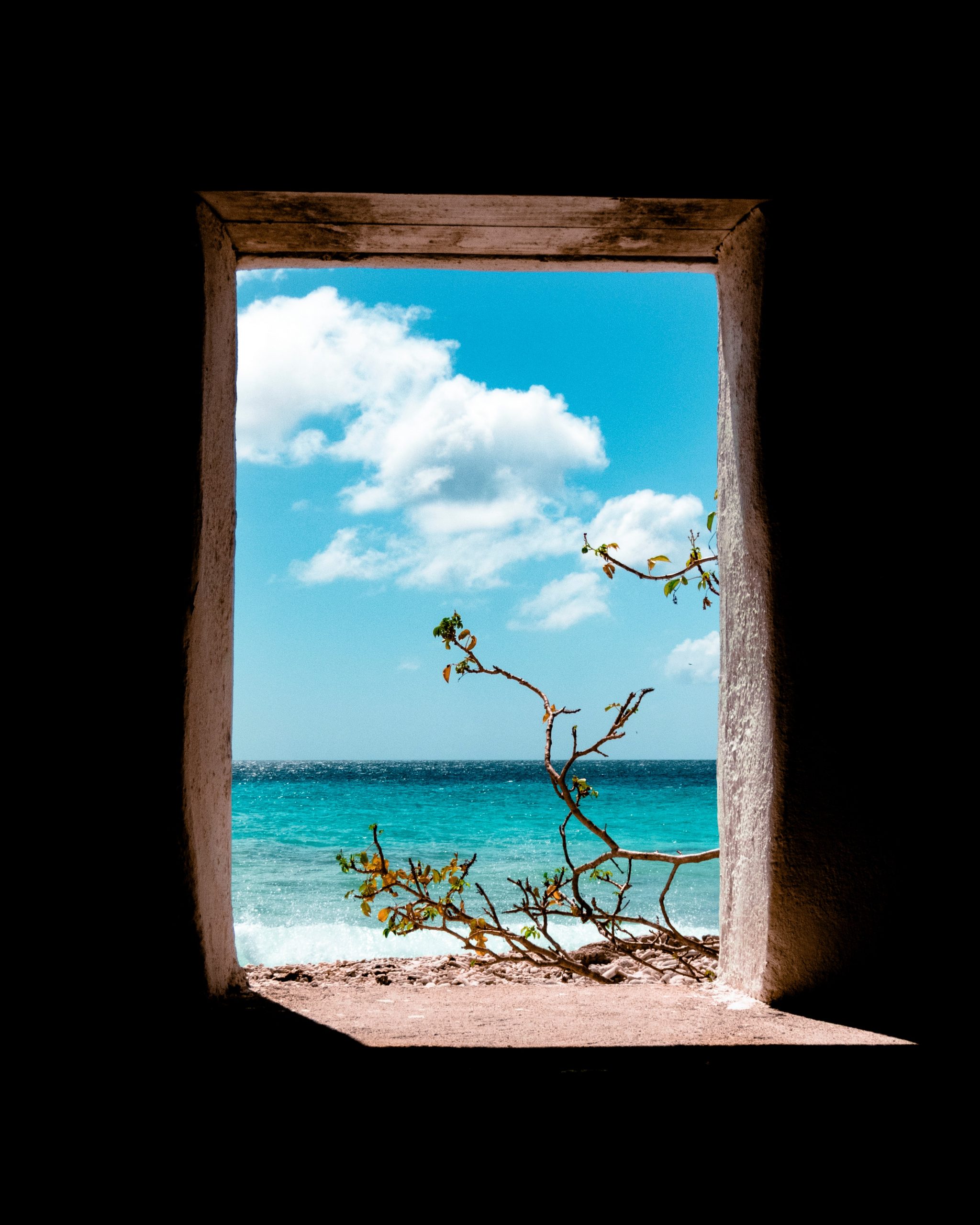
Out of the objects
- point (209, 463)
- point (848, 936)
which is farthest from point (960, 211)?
point (209, 463)

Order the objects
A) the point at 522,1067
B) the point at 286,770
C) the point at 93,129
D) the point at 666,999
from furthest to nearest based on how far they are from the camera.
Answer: the point at 286,770, the point at 666,999, the point at 93,129, the point at 522,1067

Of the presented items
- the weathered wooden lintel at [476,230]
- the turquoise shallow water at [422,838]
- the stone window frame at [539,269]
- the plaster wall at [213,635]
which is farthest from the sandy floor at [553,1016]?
the turquoise shallow water at [422,838]

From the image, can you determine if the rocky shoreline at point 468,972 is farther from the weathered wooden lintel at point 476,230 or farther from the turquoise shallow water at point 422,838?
the weathered wooden lintel at point 476,230

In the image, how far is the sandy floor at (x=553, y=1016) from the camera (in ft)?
3.86

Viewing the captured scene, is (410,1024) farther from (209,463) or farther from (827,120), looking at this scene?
(827,120)

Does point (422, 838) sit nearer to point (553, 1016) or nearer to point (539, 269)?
point (553, 1016)

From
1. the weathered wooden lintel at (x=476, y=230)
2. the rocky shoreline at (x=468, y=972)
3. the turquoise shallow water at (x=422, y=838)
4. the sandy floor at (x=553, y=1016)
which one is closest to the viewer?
the sandy floor at (x=553, y=1016)

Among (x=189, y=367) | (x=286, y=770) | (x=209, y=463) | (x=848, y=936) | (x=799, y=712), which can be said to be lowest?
(x=286, y=770)

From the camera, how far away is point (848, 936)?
1252 millimetres

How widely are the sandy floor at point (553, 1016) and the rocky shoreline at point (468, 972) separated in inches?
4.8

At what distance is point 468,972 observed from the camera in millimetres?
2469

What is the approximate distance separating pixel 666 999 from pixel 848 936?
14.6 inches

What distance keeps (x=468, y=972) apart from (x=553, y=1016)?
1.18m

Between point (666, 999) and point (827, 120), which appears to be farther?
point (666, 999)
